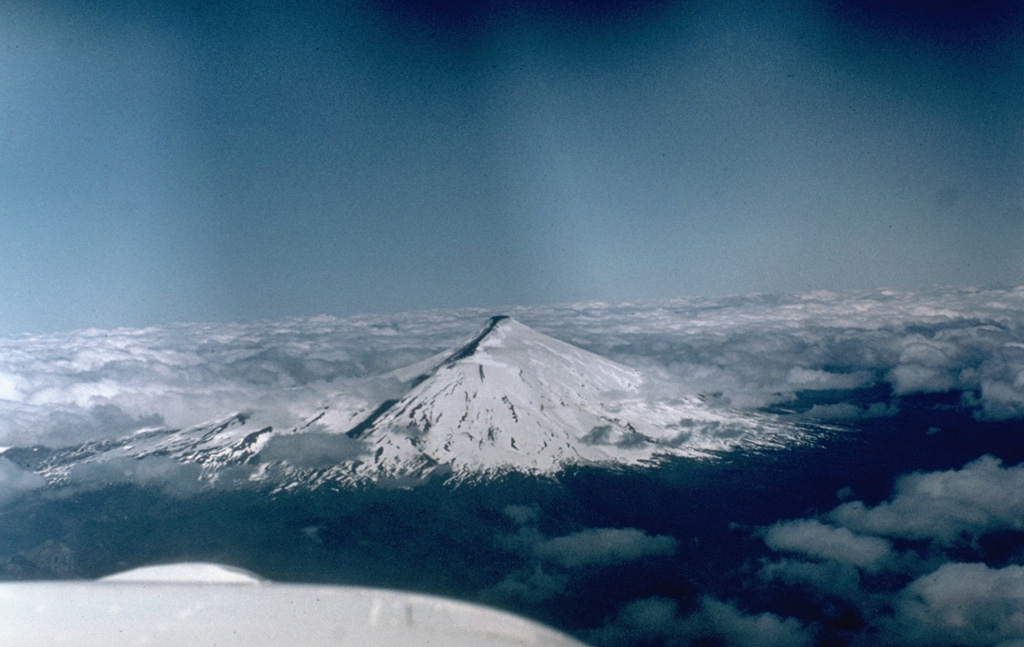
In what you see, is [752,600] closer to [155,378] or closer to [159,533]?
[159,533]

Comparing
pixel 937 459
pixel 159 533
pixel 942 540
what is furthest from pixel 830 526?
pixel 159 533

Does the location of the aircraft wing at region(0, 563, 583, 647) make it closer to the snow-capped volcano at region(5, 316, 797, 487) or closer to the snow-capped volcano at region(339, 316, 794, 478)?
the snow-capped volcano at region(5, 316, 797, 487)

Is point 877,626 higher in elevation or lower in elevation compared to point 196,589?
lower

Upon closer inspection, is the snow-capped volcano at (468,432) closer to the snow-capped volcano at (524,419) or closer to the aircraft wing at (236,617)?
the snow-capped volcano at (524,419)

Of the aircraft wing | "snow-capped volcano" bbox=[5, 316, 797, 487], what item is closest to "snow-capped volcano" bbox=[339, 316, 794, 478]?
"snow-capped volcano" bbox=[5, 316, 797, 487]

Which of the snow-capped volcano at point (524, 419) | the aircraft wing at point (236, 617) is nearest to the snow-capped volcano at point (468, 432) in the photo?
the snow-capped volcano at point (524, 419)

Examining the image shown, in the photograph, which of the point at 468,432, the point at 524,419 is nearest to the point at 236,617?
the point at 468,432
